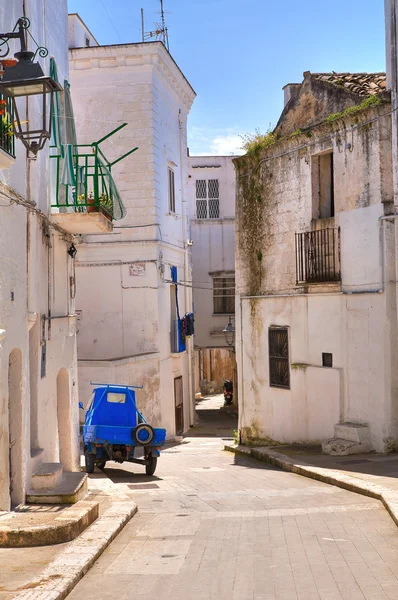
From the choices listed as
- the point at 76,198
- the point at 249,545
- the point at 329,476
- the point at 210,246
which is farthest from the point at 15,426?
the point at 210,246

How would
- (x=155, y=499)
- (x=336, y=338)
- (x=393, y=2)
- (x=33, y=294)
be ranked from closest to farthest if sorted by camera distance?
(x=33, y=294)
(x=155, y=499)
(x=393, y=2)
(x=336, y=338)

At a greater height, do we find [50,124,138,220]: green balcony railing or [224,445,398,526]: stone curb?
[50,124,138,220]: green balcony railing

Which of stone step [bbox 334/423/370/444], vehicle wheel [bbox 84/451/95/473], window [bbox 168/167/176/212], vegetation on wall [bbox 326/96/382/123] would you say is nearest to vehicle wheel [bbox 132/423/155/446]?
vehicle wheel [bbox 84/451/95/473]

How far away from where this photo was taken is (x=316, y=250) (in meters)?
16.9

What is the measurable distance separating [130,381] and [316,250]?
7.45m

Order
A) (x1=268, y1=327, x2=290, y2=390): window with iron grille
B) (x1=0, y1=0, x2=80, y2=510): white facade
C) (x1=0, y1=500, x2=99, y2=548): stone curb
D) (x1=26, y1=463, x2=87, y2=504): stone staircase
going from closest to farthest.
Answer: (x1=0, y1=500, x2=99, y2=548): stone curb < (x1=0, y1=0, x2=80, y2=510): white facade < (x1=26, y1=463, x2=87, y2=504): stone staircase < (x1=268, y1=327, x2=290, y2=390): window with iron grille

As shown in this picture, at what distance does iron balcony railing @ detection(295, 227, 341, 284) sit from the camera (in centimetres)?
1628

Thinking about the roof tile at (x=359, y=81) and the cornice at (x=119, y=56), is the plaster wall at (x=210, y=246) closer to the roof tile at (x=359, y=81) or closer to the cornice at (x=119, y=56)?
the cornice at (x=119, y=56)

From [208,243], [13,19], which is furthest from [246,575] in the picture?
[208,243]

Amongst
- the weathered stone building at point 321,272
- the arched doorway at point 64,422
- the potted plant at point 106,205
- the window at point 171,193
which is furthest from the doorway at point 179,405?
the potted plant at point 106,205

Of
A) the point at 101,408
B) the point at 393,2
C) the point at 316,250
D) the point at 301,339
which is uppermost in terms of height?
the point at 393,2

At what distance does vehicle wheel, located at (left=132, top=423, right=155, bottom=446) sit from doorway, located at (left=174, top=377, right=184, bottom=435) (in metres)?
10.5

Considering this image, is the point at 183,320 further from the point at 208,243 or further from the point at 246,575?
the point at 246,575

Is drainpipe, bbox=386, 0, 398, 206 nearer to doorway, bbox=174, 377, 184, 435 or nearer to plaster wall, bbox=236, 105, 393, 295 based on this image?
plaster wall, bbox=236, 105, 393, 295
